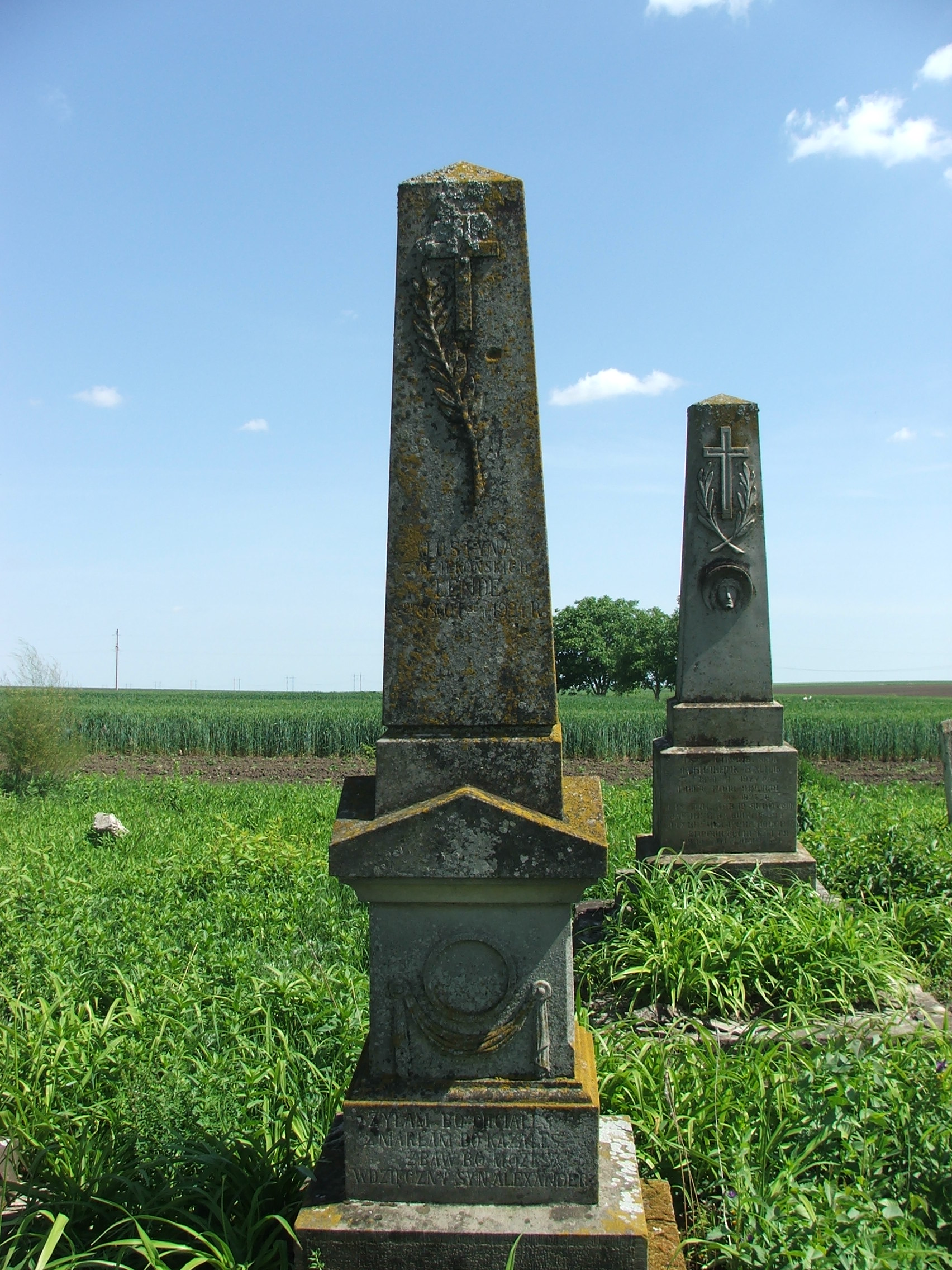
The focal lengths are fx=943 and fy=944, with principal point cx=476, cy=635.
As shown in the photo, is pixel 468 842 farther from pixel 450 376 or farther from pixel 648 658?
pixel 648 658

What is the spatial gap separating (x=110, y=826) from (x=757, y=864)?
6539mm

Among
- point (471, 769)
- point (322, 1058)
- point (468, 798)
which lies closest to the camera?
point (468, 798)

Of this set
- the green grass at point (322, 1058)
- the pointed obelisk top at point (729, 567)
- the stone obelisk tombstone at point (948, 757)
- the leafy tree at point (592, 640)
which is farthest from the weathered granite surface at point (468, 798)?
the leafy tree at point (592, 640)

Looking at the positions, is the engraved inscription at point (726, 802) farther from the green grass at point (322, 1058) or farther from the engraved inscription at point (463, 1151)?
the engraved inscription at point (463, 1151)

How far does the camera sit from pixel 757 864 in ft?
22.0

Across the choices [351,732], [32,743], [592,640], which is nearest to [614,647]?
[592,640]

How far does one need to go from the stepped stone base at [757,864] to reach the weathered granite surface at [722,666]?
0.19 m

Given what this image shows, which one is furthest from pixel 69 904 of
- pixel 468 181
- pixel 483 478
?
pixel 468 181

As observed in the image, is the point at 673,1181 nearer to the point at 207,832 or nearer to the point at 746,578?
the point at 746,578

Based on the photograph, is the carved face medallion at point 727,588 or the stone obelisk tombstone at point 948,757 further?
the stone obelisk tombstone at point 948,757

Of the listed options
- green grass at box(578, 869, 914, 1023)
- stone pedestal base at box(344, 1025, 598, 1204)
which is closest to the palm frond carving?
stone pedestal base at box(344, 1025, 598, 1204)

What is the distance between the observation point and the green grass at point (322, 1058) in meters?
3.00

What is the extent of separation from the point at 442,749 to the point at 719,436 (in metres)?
5.07

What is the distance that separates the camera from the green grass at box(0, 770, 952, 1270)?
3.00 meters
